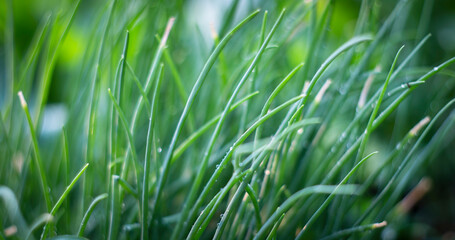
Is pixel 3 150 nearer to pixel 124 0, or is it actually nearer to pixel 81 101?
pixel 81 101

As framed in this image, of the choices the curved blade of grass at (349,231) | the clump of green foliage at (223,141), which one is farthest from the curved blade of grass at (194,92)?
the curved blade of grass at (349,231)

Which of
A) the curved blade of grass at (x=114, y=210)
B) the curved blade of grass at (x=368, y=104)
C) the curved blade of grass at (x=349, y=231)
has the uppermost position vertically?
the curved blade of grass at (x=368, y=104)

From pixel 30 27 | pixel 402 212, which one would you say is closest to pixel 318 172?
pixel 402 212

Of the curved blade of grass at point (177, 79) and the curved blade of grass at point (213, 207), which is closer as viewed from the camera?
the curved blade of grass at point (213, 207)

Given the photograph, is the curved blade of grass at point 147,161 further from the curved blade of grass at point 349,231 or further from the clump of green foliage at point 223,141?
the curved blade of grass at point 349,231

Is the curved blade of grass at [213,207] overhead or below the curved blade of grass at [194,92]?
below

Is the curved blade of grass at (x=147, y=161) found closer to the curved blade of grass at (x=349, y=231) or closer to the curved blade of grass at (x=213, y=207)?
the curved blade of grass at (x=213, y=207)

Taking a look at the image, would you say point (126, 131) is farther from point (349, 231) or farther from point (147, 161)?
point (349, 231)

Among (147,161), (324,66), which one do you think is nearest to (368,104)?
(324,66)
